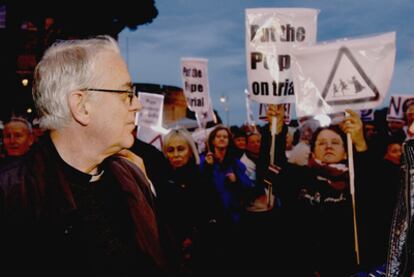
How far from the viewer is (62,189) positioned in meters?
2.24

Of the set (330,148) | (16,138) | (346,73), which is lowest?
(330,148)

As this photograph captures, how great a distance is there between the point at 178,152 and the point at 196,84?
325 cm

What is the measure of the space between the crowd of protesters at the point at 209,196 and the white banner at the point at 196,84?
2.89ft

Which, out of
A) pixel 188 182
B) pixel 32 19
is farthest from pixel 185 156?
pixel 32 19

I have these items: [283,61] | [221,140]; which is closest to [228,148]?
[221,140]

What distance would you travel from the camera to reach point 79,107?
2.39 metres

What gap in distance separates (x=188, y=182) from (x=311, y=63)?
2010 mm

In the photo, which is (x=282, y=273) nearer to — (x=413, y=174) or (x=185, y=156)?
(x=185, y=156)

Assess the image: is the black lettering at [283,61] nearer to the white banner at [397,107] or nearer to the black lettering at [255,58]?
the black lettering at [255,58]

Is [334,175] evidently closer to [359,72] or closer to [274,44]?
[359,72]

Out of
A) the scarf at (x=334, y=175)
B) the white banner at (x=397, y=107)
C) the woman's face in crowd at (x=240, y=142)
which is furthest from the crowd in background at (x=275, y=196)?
the white banner at (x=397, y=107)

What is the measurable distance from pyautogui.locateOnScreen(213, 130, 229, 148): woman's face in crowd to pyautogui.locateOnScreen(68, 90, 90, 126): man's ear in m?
5.83

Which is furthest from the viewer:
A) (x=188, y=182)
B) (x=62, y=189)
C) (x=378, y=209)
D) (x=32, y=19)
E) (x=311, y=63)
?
(x=32, y=19)

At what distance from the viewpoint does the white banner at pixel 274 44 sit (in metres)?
7.29
